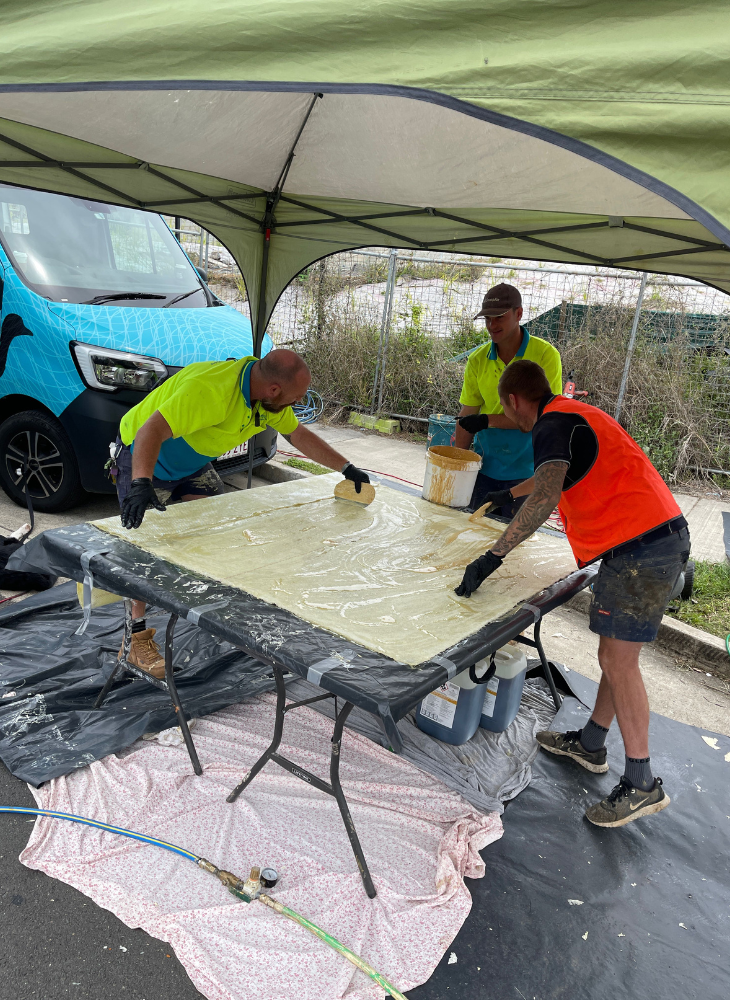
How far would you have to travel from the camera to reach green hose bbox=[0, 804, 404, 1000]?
67.5 inches

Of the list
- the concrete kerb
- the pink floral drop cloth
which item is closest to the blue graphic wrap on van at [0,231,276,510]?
the pink floral drop cloth

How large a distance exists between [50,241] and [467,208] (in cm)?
282

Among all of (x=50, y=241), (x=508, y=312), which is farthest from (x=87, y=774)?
(x=50, y=241)

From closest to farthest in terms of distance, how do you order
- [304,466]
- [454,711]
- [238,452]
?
[454,711], [238,452], [304,466]

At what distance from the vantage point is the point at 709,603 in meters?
4.22

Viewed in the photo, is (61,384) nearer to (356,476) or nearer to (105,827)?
(356,476)

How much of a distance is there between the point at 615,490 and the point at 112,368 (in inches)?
122

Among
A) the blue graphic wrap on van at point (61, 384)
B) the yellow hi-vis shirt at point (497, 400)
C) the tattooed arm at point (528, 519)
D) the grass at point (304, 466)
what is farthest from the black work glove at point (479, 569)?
the grass at point (304, 466)

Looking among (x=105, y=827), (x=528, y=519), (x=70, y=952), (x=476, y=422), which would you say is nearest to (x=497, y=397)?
(x=476, y=422)

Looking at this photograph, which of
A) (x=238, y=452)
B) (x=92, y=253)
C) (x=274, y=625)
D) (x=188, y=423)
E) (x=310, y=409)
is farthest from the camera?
(x=310, y=409)

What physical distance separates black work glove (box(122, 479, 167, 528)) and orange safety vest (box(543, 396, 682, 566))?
142 centimetres

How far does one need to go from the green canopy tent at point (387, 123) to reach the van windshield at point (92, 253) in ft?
3.03

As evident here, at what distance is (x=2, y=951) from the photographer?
5.68 ft

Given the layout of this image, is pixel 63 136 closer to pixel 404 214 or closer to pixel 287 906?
pixel 404 214
